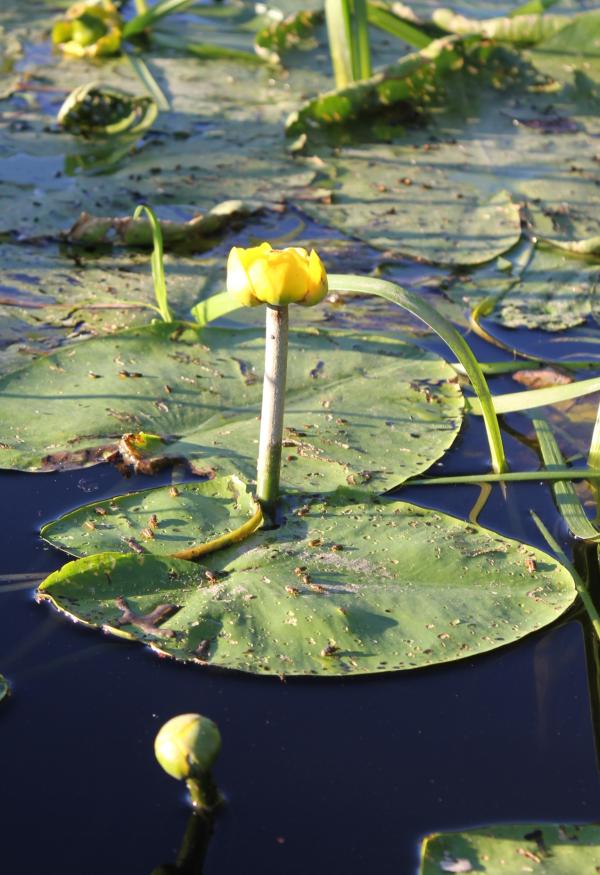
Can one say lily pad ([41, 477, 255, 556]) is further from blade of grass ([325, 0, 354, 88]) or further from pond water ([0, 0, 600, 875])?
blade of grass ([325, 0, 354, 88])

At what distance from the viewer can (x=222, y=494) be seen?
2275 millimetres

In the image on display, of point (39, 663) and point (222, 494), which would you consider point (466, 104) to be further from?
point (39, 663)

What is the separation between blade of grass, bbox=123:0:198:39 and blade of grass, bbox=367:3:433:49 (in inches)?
31.6

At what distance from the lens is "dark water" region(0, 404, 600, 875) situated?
164 cm

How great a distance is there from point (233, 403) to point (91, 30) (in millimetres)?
2859

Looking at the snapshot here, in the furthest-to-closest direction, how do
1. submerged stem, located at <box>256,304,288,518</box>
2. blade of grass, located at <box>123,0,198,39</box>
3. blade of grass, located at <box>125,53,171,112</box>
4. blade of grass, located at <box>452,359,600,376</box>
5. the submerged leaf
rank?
blade of grass, located at <box>123,0,198,39</box>
blade of grass, located at <box>125,53,171,112</box>
the submerged leaf
blade of grass, located at <box>452,359,600,376</box>
submerged stem, located at <box>256,304,288,518</box>

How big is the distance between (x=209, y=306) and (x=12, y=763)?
1.32 m

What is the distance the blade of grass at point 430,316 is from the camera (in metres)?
2.16

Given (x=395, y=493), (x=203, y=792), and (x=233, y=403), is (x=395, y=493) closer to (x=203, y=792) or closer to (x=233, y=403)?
(x=233, y=403)

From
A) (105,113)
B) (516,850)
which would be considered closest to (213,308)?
(516,850)

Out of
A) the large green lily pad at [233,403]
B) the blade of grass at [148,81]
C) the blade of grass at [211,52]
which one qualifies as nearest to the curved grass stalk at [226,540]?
the large green lily pad at [233,403]

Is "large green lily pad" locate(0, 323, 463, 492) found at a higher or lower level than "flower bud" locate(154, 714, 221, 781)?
lower

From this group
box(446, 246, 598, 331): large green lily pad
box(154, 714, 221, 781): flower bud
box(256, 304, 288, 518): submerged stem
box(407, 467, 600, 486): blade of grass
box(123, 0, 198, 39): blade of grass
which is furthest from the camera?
box(123, 0, 198, 39): blade of grass

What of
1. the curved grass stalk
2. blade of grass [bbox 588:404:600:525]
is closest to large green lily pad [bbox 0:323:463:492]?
the curved grass stalk
